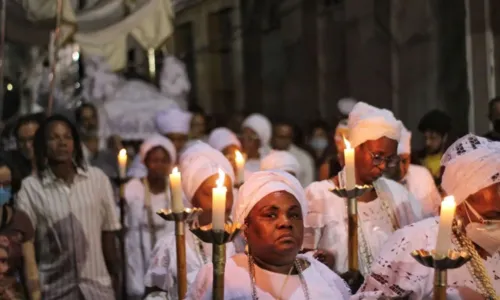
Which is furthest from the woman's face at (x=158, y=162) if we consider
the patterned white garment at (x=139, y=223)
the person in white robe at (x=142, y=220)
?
the patterned white garment at (x=139, y=223)

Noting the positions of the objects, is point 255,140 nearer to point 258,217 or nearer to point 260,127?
point 260,127

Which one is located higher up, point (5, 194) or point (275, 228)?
point (5, 194)

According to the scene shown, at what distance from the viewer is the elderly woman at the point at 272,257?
469cm

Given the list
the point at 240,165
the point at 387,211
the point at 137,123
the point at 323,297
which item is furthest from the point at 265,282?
the point at 137,123

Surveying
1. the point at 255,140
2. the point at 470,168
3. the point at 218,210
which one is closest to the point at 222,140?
the point at 255,140

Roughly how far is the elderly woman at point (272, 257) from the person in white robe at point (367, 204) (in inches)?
64.5

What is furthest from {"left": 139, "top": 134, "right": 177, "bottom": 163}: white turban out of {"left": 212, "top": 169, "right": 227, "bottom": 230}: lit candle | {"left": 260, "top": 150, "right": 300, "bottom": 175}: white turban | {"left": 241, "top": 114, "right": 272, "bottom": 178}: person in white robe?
{"left": 212, "top": 169, "right": 227, "bottom": 230}: lit candle

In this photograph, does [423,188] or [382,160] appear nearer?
[382,160]

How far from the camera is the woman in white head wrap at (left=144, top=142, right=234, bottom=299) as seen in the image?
6.34m

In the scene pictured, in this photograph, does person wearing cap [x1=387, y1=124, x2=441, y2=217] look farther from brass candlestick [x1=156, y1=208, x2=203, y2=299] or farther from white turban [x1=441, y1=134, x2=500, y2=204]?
brass candlestick [x1=156, y1=208, x2=203, y2=299]

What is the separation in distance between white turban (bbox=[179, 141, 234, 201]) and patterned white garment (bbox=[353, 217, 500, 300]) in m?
2.06

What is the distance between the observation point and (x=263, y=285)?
4719mm

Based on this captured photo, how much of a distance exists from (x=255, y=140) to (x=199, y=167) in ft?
21.0

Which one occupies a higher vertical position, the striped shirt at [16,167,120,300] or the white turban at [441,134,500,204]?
the white turban at [441,134,500,204]
